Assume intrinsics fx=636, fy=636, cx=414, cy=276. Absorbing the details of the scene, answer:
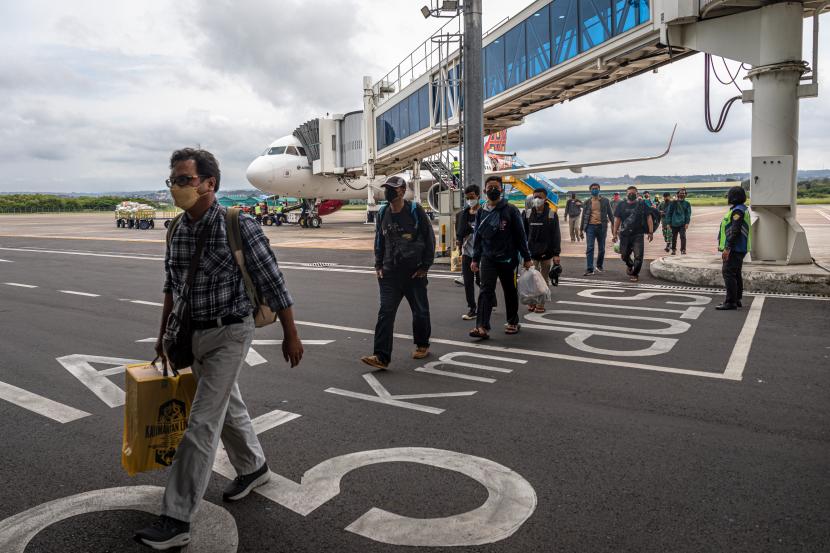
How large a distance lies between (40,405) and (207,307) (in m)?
2.95

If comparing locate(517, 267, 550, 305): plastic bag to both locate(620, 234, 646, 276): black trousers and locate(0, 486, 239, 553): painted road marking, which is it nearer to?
locate(620, 234, 646, 276): black trousers

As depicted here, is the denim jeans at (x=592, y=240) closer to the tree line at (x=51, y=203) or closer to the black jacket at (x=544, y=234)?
the black jacket at (x=544, y=234)

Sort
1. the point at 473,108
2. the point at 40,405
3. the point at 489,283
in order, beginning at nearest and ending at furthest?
the point at 40,405, the point at 489,283, the point at 473,108

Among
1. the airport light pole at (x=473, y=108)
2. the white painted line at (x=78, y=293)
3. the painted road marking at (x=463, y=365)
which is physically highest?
the airport light pole at (x=473, y=108)

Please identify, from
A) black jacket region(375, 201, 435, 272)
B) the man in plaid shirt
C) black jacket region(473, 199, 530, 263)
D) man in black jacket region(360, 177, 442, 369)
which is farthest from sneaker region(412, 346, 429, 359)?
the man in plaid shirt

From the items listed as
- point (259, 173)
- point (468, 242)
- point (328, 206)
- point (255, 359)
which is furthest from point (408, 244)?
point (328, 206)

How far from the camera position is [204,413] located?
3006 mm

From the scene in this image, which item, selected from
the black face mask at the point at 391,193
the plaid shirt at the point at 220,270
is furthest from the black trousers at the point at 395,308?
the plaid shirt at the point at 220,270

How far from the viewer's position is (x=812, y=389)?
5.13 m

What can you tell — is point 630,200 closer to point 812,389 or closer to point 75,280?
point 812,389

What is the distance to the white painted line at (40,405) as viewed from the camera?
4.81 metres

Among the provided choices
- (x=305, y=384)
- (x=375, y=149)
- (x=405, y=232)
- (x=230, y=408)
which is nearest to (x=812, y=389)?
(x=405, y=232)

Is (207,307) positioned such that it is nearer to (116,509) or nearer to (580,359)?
(116,509)

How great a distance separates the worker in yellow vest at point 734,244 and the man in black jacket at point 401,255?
4694 millimetres
